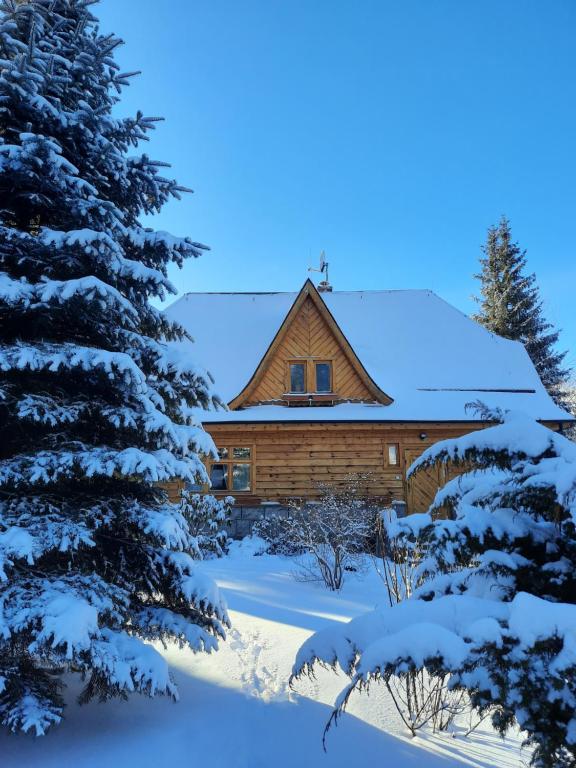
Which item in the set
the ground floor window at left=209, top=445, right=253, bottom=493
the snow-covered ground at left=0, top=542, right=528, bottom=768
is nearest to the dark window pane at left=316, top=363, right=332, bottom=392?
the ground floor window at left=209, top=445, right=253, bottom=493

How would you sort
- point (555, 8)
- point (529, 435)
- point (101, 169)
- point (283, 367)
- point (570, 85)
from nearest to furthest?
point (529, 435)
point (101, 169)
point (555, 8)
point (570, 85)
point (283, 367)

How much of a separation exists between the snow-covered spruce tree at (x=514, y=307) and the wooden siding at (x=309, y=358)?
17.4 m

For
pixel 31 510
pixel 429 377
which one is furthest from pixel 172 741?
pixel 429 377

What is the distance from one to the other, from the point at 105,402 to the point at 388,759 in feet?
10.8

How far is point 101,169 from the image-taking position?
4.70m

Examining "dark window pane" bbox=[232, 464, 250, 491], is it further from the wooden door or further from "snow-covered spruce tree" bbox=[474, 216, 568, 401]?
"snow-covered spruce tree" bbox=[474, 216, 568, 401]

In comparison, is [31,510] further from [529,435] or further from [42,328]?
[529,435]

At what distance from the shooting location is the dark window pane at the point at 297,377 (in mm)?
15430

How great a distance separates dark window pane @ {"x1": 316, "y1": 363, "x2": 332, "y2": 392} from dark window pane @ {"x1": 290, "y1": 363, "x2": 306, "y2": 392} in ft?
1.58

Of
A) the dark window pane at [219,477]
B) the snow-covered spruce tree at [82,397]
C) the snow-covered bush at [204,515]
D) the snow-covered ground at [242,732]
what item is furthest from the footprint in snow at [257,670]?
the dark window pane at [219,477]

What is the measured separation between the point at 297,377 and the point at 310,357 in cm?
77

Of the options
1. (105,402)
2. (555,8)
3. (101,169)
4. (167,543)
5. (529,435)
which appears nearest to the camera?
(529,435)

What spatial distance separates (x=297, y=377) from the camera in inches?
612

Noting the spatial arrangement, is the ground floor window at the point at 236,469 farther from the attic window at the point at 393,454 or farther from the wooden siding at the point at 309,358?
the attic window at the point at 393,454
